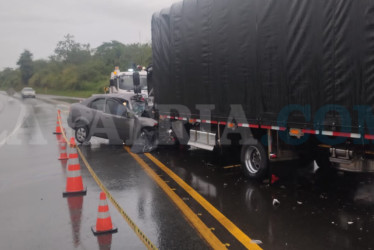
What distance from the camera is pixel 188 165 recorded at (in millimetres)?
9711

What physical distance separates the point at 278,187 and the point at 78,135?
791 cm

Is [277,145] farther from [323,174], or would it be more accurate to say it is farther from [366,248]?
[366,248]

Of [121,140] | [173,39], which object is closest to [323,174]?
[173,39]

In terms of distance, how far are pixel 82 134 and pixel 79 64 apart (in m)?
78.9

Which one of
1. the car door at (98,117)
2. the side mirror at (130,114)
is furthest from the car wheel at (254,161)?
the car door at (98,117)

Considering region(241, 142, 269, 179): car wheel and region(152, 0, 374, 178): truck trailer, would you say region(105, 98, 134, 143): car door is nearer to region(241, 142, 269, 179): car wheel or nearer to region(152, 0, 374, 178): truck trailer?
region(152, 0, 374, 178): truck trailer

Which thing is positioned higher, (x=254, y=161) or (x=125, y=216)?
(x=254, y=161)

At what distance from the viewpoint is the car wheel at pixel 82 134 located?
43.6 ft

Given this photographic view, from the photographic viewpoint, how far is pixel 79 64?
290 ft

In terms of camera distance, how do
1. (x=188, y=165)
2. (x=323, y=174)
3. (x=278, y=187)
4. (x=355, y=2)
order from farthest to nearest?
(x=188, y=165), (x=323, y=174), (x=278, y=187), (x=355, y=2)

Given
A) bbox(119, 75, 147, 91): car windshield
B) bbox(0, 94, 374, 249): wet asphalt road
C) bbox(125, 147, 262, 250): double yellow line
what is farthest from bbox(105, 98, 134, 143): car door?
bbox(119, 75, 147, 91): car windshield

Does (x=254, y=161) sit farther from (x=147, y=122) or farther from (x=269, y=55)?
(x=147, y=122)

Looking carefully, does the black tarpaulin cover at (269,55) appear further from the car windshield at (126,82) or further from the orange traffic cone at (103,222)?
the car windshield at (126,82)

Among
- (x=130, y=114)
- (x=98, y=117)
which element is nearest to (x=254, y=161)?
(x=130, y=114)
